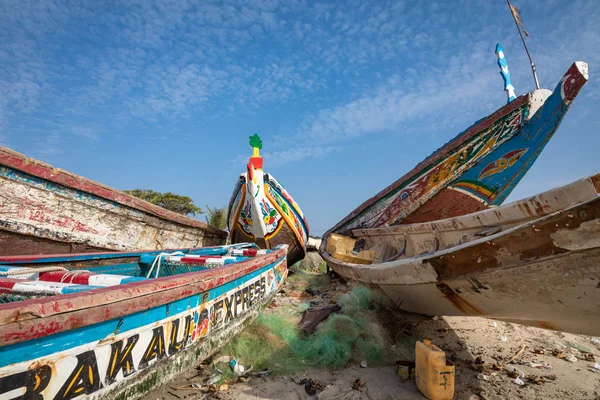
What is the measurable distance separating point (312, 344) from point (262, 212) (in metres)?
5.07

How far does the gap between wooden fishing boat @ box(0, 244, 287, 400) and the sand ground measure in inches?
16.5

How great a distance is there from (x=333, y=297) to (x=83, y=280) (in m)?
4.10

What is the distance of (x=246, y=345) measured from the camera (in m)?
3.45

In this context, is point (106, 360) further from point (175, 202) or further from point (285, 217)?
point (175, 202)

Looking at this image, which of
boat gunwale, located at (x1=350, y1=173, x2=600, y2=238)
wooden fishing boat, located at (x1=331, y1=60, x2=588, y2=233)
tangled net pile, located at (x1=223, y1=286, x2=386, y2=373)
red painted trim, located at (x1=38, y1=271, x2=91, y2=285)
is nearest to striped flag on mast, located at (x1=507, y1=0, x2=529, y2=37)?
wooden fishing boat, located at (x1=331, y1=60, x2=588, y2=233)

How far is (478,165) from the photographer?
25.1ft

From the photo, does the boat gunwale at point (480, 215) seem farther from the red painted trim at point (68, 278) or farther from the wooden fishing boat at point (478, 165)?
the red painted trim at point (68, 278)

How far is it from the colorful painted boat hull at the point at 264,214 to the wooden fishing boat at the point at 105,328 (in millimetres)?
4316

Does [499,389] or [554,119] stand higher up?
[554,119]

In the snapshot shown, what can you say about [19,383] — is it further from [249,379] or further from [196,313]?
[249,379]

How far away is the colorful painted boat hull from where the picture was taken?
26.2 ft

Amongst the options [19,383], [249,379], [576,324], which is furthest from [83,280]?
[576,324]

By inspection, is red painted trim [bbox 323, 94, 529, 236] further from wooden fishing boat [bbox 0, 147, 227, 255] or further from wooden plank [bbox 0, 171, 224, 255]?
wooden plank [bbox 0, 171, 224, 255]

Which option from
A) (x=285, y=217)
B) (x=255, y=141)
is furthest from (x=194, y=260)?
(x=285, y=217)
